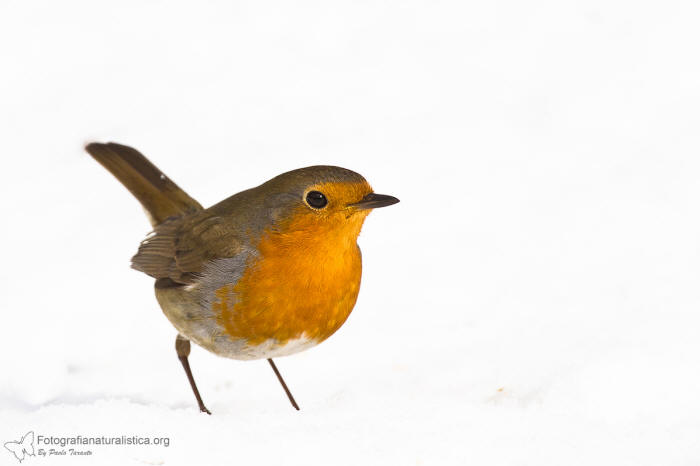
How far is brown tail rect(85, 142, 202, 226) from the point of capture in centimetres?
578

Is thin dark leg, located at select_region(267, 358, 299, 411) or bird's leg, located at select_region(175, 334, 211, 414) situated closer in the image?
bird's leg, located at select_region(175, 334, 211, 414)

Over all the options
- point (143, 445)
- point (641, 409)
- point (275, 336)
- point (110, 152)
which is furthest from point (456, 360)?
point (110, 152)

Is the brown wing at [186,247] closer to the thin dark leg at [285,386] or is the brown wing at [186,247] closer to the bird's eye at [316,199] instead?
the bird's eye at [316,199]

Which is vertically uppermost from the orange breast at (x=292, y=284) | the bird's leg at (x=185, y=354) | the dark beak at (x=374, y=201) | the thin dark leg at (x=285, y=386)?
the dark beak at (x=374, y=201)

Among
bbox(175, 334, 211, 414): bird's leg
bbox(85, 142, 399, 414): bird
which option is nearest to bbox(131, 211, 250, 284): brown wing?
bbox(85, 142, 399, 414): bird

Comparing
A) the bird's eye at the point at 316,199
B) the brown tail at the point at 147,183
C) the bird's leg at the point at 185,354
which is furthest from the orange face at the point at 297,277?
the brown tail at the point at 147,183

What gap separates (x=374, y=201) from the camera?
4457 millimetres

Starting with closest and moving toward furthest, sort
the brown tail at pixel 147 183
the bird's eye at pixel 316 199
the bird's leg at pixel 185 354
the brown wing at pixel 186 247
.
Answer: the bird's eye at pixel 316 199
the brown wing at pixel 186 247
the bird's leg at pixel 185 354
the brown tail at pixel 147 183

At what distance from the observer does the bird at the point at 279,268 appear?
4547mm

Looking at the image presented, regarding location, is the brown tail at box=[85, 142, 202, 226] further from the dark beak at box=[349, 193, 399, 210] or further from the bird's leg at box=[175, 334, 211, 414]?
the dark beak at box=[349, 193, 399, 210]

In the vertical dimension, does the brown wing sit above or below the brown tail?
below

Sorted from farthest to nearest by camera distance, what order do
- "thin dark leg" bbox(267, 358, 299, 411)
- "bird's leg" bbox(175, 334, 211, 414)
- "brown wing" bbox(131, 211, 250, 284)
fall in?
"thin dark leg" bbox(267, 358, 299, 411), "bird's leg" bbox(175, 334, 211, 414), "brown wing" bbox(131, 211, 250, 284)

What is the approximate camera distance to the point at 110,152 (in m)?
6.00

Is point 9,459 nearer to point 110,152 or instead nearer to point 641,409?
point 110,152
